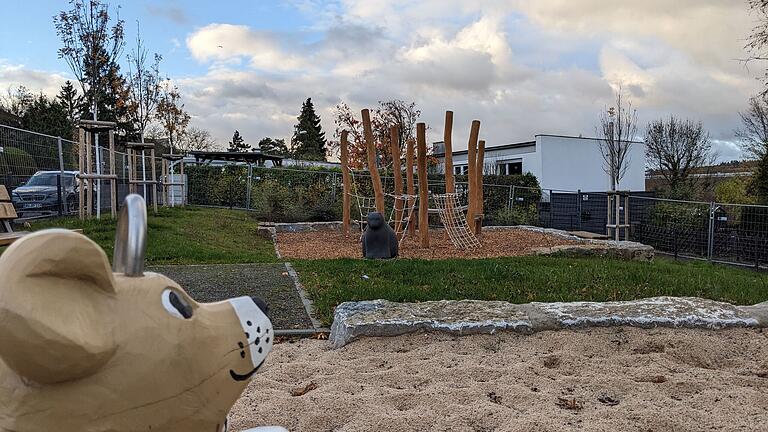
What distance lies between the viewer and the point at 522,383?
11.3 ft

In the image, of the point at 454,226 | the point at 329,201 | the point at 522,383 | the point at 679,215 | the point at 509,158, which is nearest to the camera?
the point at 522,383

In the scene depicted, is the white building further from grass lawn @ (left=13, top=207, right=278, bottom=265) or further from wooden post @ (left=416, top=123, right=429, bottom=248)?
wooden post @ (left=416, top=123, right=429, bottom=248)

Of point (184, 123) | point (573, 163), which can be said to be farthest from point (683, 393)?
point (573, 163)

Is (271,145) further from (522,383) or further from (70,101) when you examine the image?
(522,383)

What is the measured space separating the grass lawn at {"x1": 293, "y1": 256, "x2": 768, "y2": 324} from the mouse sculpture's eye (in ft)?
11.5

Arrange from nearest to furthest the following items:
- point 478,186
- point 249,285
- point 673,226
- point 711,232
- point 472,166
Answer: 1. point 249,285
2. point 472,166
3. point 711,232
4. point 478,186
5. point 673,226

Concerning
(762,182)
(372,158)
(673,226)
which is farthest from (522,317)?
(762,182)

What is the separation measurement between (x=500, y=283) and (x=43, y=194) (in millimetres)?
10352

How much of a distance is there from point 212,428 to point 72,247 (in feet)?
2.11

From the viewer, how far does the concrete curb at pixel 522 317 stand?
4344mm

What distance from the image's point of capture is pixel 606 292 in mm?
6258

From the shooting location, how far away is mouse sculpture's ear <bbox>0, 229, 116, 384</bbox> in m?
1.26

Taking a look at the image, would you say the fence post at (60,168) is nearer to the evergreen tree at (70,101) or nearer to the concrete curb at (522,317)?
the concrete curb at (522,317)

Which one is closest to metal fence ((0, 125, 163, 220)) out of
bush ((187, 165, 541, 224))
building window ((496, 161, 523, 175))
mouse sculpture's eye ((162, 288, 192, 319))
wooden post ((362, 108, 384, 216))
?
wooden post ((362, 108, 384, 216))
